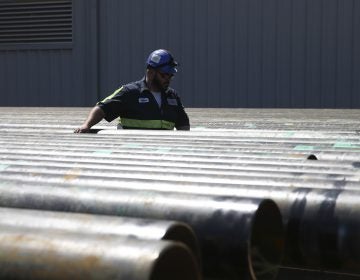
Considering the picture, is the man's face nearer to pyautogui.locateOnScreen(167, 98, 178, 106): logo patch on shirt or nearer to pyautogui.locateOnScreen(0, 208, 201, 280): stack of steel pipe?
pyautogui.locateOnScreen(167, 98, 178, 106): logo patch on shirt

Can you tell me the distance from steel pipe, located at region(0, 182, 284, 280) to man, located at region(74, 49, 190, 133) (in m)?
3.41

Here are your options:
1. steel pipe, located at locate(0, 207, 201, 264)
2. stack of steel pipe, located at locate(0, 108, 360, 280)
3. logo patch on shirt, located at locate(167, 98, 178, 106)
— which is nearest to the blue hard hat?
logo patch on shirt, located at locate(167, 98, 178, 106)

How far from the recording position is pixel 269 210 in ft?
5.41

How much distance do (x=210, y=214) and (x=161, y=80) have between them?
3791 millimetres

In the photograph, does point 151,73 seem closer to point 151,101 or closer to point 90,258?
point 151,101

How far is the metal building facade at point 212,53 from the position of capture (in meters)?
12.9

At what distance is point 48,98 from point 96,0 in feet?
7.79

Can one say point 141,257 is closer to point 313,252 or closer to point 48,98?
point 313,252

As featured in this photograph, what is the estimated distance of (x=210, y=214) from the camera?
161cm

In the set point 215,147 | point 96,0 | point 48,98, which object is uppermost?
point 96,0

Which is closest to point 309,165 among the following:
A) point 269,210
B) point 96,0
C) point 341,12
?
point 269,210

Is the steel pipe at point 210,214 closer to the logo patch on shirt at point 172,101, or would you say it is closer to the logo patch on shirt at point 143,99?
the logo patch on shirt at point 143,99

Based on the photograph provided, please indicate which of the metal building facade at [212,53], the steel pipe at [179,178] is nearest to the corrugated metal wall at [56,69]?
the metal building facade at [212,53]

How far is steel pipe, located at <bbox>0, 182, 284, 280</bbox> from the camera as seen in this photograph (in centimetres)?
156
